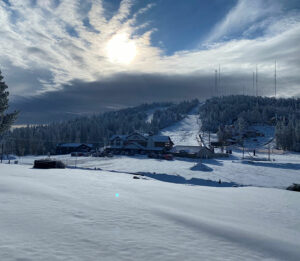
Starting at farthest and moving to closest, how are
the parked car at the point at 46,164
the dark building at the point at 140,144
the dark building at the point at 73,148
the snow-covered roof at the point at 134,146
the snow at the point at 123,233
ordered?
the dark building at the point at 73,148, the dark building at the point at 140,144, the snow-covered roof at the point at 134,146, the parked car at the point at 46,164, the snow at the point at 123,233

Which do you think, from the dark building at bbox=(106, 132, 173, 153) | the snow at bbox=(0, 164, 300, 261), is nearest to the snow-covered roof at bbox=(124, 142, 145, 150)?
the dark building at bbox=(106, 132, 173, 153)

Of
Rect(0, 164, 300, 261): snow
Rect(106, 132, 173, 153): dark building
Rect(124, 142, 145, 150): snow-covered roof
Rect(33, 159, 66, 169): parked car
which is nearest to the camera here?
Rect(0, 164, 300, 261): snow

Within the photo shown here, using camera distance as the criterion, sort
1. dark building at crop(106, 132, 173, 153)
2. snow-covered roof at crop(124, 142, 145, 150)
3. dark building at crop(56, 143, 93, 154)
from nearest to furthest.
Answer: snow-covered roof at crop(124, 142, 145, 150) < dark building at crop(106, 132, 173, 153) < dark building at crop(56, 143, 93, 154)

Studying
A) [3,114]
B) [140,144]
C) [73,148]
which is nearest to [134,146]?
[140,144]

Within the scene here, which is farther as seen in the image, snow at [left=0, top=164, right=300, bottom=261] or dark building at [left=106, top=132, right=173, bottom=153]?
dark building at [left=106, top=132, right=173, bottom=153]

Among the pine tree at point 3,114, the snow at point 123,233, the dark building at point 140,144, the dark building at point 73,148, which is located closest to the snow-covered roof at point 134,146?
the dark building at point 140,144

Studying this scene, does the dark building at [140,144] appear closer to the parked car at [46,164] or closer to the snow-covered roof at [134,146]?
the snow-covered roof at [134,146]

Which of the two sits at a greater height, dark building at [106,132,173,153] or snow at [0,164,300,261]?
dark building at [106,132,173,153]

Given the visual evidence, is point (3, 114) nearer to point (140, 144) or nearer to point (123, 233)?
point (123, 233)

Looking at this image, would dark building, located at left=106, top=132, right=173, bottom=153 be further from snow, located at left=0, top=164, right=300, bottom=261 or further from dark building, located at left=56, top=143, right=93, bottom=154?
snow, located at left=0, top=164, right=300, bottom=261

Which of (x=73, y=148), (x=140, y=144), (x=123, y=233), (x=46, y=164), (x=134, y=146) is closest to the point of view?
(x=123, y=233)

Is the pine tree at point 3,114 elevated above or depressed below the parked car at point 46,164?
above

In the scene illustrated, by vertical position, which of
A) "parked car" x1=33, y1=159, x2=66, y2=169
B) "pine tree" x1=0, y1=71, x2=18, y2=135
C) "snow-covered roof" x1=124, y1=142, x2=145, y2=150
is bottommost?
"parked car" x1=33, y1=159, x2=66, y2=169

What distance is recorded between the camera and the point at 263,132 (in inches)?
5871
